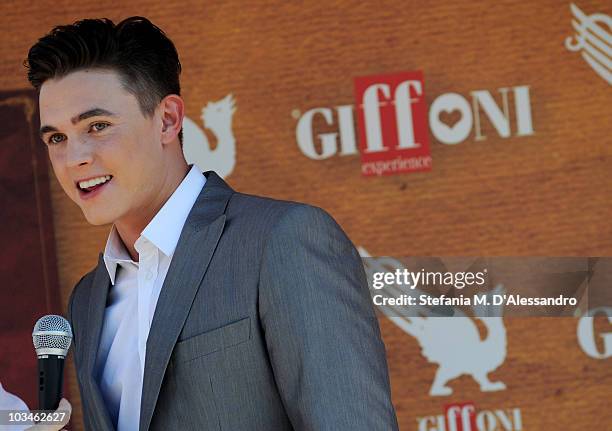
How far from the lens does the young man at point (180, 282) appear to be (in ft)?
5.35

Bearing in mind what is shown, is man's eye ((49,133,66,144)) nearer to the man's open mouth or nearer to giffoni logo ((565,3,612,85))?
the man's open mouth

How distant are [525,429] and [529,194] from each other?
2.31 feet

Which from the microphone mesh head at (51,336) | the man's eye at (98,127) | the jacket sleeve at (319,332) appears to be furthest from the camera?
the man's eye at (98,127)

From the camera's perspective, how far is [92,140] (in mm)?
1839

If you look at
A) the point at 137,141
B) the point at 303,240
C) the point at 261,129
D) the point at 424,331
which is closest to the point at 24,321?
the point at 261,129

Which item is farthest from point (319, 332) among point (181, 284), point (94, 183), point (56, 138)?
point (56, 138)

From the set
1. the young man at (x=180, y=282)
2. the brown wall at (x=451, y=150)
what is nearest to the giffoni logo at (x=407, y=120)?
the brown wall at (x=451, y=150)

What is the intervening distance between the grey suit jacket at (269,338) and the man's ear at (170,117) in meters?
0.27

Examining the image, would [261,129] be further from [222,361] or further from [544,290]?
[222,361]

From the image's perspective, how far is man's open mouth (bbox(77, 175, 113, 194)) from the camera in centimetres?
182

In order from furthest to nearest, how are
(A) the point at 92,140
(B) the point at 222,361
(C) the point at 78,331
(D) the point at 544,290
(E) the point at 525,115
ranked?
(E) the point at 525,115
(D) the point at 544,290
(C) the point at 78,331
(A) the point at 92,140
(B) the point at 222,361

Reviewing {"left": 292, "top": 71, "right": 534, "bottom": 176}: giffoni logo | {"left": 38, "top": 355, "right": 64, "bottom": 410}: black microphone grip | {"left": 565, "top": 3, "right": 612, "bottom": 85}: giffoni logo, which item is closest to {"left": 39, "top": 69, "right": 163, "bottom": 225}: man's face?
{"left": 38, "top": 355, "right": 64, "bottom": 410}: black microphone grip

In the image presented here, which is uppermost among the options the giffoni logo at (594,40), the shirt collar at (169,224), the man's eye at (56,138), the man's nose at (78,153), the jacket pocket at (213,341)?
the giffoni logo at (594,40)

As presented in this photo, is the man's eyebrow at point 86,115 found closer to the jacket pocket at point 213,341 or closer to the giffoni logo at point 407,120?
the jacket pocket at point 213,341
